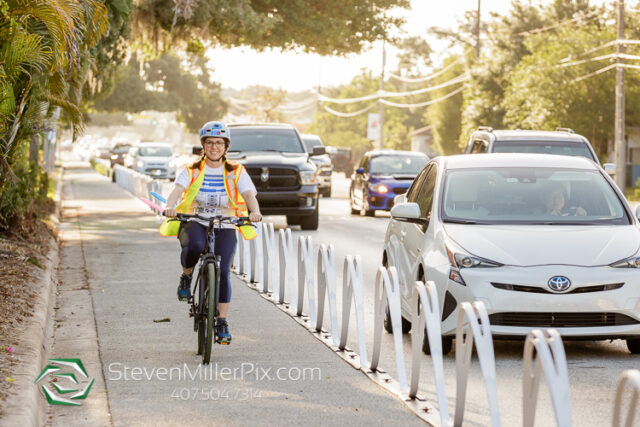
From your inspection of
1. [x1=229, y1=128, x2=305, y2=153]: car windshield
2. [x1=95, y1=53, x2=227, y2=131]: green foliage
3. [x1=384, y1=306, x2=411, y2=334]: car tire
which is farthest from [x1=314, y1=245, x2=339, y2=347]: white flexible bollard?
[x1=95, y1=53, x2=227, y2=131]: green foliage

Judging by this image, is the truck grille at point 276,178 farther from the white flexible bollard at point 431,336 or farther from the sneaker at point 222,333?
the white flexible bollard at point 431,336

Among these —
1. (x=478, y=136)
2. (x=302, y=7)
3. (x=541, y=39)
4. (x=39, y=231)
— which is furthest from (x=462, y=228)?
(x=541, y=39)

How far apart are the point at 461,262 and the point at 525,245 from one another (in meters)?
0.51

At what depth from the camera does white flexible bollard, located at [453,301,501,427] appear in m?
5.94

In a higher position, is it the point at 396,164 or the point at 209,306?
the point at 396,164

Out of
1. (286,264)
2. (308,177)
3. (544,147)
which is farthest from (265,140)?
(286,264)

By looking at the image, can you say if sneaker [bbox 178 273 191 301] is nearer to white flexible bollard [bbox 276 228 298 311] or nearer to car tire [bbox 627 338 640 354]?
white flexible bollard [bbox 276 228 298 311]

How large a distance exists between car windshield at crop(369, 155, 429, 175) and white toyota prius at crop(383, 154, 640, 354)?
56.1ft

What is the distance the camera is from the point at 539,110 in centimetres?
5094

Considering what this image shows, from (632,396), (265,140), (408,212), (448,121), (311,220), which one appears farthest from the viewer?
(448,121)

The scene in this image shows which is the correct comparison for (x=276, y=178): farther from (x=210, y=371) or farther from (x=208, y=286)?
(x=210, y=371)

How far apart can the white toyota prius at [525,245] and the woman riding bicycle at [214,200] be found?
58.0 inches

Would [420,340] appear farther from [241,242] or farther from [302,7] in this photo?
[302,7]

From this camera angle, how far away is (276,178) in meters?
22.2
